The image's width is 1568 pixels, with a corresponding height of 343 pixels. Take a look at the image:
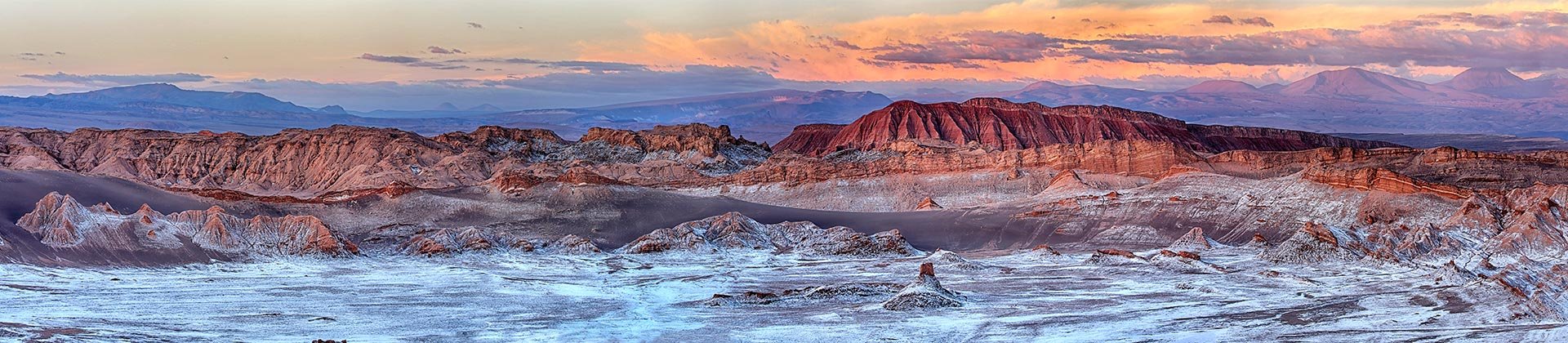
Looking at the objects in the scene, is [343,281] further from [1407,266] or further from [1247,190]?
[1247,190]

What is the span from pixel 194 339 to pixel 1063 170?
215 ft

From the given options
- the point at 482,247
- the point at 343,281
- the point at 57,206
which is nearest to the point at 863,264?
the point at 482,247

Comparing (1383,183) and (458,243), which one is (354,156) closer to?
(458,243)

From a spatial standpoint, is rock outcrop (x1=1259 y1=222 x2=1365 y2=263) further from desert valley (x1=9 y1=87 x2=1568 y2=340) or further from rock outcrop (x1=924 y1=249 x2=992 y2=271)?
rock outcrop (x1=924 y1=249 x2=992 y2=271)

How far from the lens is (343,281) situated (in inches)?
2239

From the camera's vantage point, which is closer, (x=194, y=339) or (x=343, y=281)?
(x=194, y=339)

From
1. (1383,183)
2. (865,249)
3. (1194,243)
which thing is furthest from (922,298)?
(1383,183)

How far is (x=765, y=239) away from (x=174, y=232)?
26.7 meters

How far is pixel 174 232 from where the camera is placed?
64875 mm

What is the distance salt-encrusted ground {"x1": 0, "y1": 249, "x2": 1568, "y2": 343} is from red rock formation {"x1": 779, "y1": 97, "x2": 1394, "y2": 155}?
11252cm

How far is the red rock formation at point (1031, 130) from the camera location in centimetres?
17850

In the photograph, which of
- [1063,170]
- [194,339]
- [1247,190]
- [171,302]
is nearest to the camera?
[194,339]

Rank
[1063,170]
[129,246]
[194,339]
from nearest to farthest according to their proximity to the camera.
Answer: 1. [194,339]
2. [129,246]
3. [1063,170]

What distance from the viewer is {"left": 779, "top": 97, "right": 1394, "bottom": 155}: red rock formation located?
178500mm
